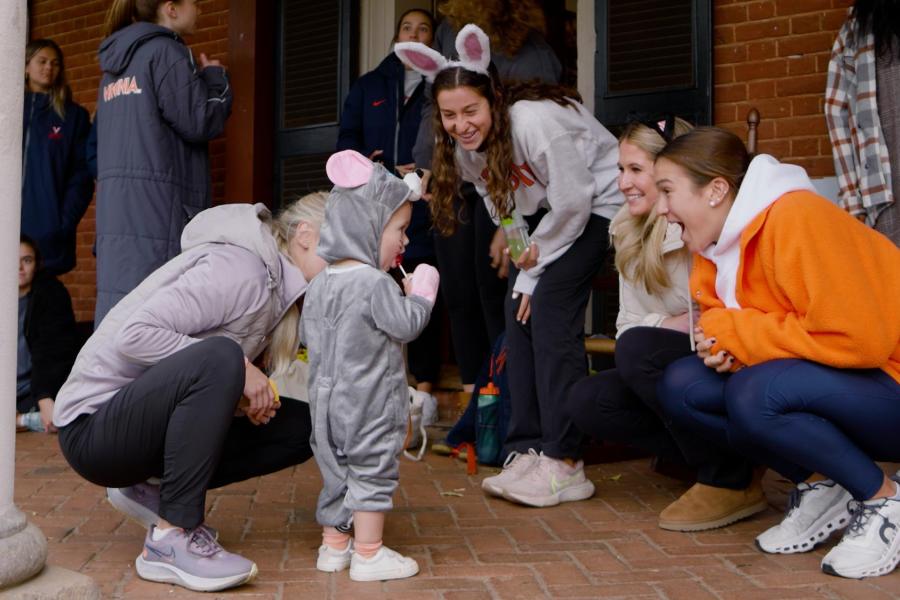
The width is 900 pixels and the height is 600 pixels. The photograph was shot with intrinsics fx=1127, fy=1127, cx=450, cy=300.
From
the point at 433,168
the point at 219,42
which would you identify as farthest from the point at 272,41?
the point at 433,168

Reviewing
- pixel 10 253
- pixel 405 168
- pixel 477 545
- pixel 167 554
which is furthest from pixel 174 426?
pixel 405 168

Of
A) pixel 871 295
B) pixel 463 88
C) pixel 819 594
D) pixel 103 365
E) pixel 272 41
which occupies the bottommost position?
pixel 819 594

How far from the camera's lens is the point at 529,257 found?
4.20m

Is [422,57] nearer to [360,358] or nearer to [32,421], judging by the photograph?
[360,358]

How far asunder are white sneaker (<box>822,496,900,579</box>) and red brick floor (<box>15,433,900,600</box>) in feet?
0.12

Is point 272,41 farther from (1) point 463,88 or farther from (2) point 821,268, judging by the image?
(2) point 821,268

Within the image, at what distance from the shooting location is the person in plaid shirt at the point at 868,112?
4574 mm

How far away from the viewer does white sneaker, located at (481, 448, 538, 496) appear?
4.16 metres

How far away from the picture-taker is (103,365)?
3.14 meters

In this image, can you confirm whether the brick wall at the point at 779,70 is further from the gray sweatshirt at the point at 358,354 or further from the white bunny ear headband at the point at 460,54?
the gray sweatshirt at the point at 358,354

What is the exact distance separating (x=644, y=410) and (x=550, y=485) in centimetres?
46

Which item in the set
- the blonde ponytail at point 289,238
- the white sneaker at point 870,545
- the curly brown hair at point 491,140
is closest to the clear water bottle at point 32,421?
the curly brown hair at point 491,140

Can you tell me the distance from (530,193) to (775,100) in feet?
5.62

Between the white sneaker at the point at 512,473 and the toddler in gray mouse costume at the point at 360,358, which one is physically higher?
the toddler in gray mouse costume at the point at 360,358
